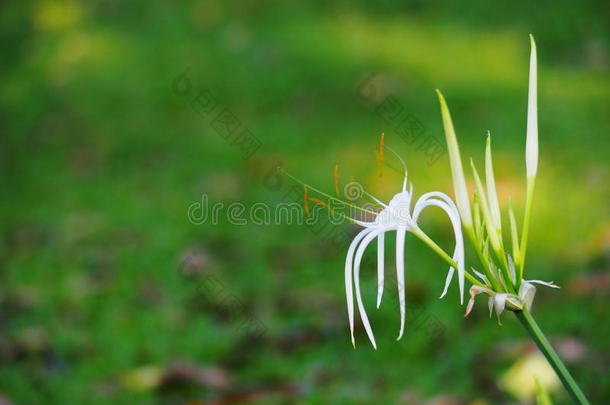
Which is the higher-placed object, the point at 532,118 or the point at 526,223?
the point at 532,118

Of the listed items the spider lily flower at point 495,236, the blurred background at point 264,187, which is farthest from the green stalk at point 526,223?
the blurred background at point 264,187

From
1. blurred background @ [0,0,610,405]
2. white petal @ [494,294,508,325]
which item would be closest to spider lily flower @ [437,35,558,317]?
white petal @ [494,294,508,325]

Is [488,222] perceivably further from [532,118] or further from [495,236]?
[532,118]

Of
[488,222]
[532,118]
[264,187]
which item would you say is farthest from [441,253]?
[264,187]

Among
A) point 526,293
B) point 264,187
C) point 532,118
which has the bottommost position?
point 526,293

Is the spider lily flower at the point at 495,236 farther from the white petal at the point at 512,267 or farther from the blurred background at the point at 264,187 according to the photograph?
the blurred background at the point at 264,187

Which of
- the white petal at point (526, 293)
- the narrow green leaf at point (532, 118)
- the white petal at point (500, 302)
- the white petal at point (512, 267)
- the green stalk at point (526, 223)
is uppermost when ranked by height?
the narrow green leaf at point (532, 118)

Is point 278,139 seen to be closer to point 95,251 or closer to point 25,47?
point 95,251

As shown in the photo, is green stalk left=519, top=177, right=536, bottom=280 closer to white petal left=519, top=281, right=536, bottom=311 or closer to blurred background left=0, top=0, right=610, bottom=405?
white petal left=519, top=281, right=536, bottom=311
